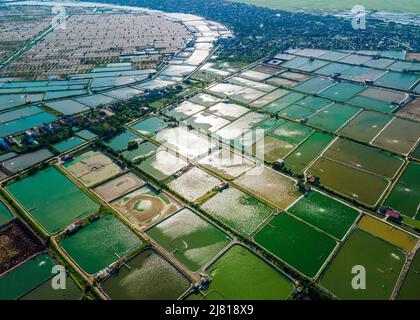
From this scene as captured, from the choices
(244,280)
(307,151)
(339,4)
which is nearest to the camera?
(244,280)

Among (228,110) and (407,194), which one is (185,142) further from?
(407,194)

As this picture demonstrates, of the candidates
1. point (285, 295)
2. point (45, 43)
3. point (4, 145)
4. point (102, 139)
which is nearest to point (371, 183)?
point (285, 295)

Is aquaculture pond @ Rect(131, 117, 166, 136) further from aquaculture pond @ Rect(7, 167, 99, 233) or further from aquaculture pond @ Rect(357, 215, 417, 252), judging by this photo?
aquaculture pond @ Rect(357, 215, 417, 252)

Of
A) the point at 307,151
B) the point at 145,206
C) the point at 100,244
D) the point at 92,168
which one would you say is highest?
the point at 92,168

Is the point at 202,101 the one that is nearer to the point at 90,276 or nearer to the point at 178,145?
the point at 178,145

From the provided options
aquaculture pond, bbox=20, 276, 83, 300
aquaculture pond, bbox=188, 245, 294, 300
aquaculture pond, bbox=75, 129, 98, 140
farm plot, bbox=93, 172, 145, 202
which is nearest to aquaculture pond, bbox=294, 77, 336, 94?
aquaculture pond, bbox=75, 129, 98, 140

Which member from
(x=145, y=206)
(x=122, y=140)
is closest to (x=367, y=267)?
(x=145, y=206)
